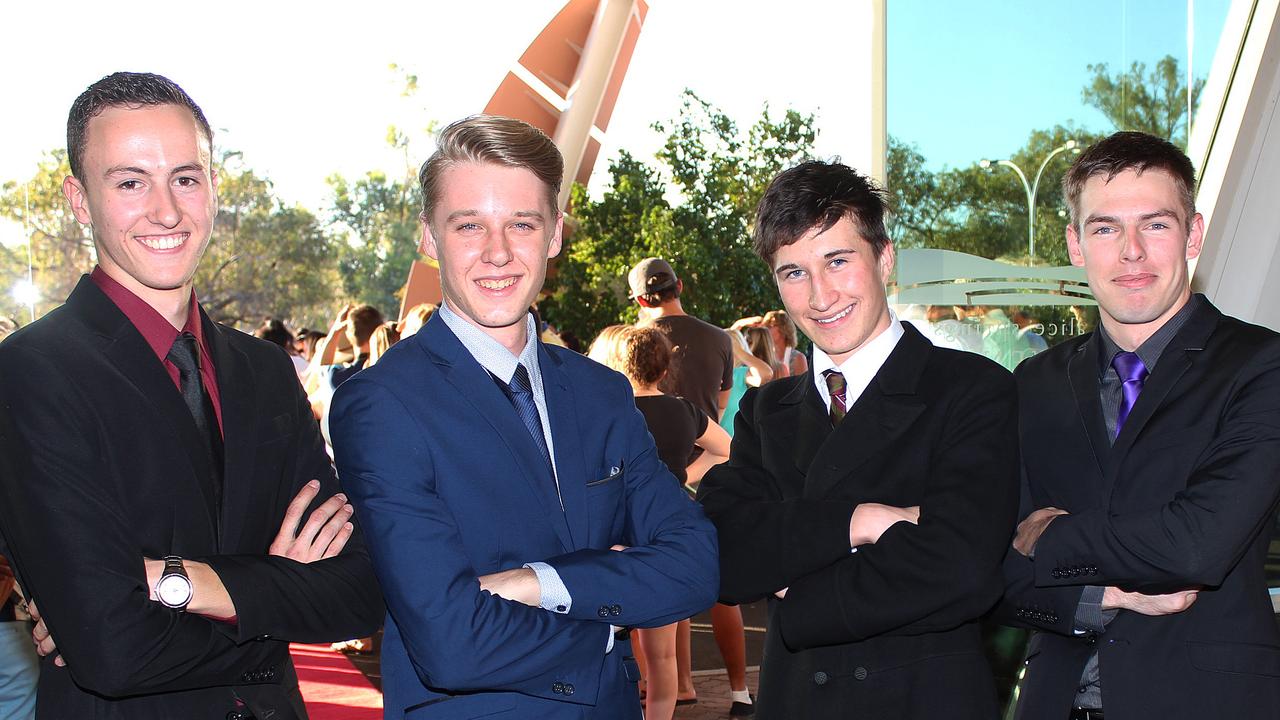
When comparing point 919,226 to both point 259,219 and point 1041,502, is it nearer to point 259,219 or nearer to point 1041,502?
point 1041,502

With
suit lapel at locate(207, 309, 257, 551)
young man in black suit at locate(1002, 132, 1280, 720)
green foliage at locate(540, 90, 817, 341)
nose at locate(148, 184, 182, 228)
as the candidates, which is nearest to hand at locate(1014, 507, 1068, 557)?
young man in black suit at locate(1002, 132, 1280, 720)

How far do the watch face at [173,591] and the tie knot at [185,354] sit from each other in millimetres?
429

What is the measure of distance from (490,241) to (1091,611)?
4.97 ft

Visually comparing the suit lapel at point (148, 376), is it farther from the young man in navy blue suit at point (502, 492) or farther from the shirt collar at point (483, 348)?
the shirt collar at point (483, 348)

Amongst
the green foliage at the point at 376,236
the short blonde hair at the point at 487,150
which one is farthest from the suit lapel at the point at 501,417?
the green foliage at the point at 376,236

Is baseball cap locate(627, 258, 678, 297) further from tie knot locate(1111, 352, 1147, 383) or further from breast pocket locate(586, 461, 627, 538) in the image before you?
breast pocket locate(586, 461, 627, 538)

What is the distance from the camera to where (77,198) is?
2.21 metres

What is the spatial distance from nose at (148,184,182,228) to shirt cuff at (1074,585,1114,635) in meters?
2.04

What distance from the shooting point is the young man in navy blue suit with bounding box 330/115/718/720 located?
206 centimetres

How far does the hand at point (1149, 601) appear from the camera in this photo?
93.1 inches

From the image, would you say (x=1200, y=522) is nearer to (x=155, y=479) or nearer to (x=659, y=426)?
(x=155, y=479)

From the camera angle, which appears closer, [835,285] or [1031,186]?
[835,285]

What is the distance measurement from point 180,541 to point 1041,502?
1.88 m

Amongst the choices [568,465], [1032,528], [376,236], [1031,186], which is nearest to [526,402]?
[568,465]
